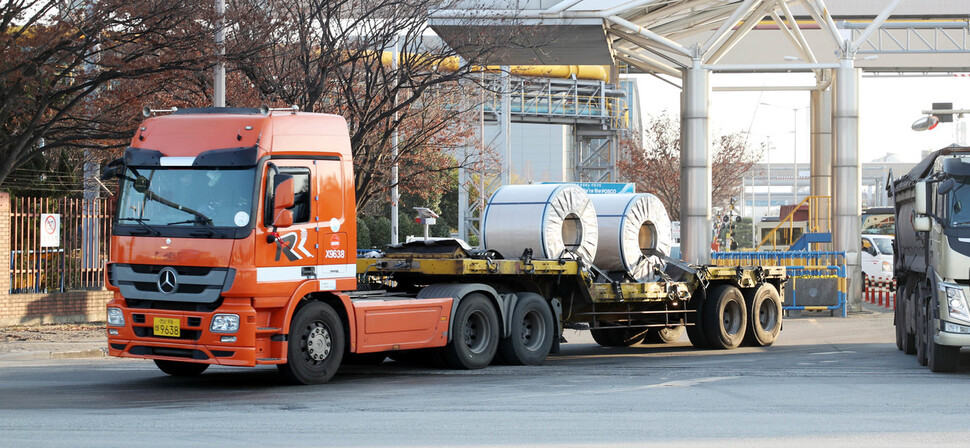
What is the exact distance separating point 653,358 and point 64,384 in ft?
28.3

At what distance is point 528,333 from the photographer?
17.4m

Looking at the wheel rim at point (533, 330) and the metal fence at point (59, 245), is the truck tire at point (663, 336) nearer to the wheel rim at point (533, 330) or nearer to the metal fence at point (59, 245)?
the wheel rim at point (533, 330)

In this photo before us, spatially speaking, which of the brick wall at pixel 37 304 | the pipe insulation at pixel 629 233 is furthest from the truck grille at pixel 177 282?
the brick wall at pixel 37 304

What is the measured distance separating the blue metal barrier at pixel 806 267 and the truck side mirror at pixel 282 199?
1921 cm

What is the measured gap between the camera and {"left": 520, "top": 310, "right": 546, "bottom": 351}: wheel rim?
17281mm

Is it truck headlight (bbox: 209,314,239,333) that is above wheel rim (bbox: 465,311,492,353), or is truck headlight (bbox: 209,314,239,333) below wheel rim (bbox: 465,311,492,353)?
above

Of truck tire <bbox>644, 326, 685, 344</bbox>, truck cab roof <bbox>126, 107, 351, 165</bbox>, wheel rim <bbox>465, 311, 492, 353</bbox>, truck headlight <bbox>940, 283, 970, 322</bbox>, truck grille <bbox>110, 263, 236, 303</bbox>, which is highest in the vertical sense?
truck cab roof <bbox>126, 107, 351, 165</bbox>

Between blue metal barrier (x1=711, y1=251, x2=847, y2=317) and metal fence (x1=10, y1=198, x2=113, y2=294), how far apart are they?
15.4m

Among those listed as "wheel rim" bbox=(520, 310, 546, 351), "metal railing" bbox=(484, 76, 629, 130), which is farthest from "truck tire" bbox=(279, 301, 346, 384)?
"metal railing" bbox=(484, 76, 629, 130)

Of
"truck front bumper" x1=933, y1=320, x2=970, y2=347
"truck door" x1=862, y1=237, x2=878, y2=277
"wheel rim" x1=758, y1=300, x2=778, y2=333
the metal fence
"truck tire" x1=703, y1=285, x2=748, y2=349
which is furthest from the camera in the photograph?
"truck door" x1=862, y1=237, x2=878, y2=277

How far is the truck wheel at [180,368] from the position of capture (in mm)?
15352

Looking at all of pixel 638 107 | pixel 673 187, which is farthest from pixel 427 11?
pixel 638 107

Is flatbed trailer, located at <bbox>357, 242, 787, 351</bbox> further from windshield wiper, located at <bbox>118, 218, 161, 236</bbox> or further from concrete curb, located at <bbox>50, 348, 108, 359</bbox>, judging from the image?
concrete curb, located at <bbox>50, 348, 108, 359</bbox>

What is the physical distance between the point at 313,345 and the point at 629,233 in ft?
22.4
